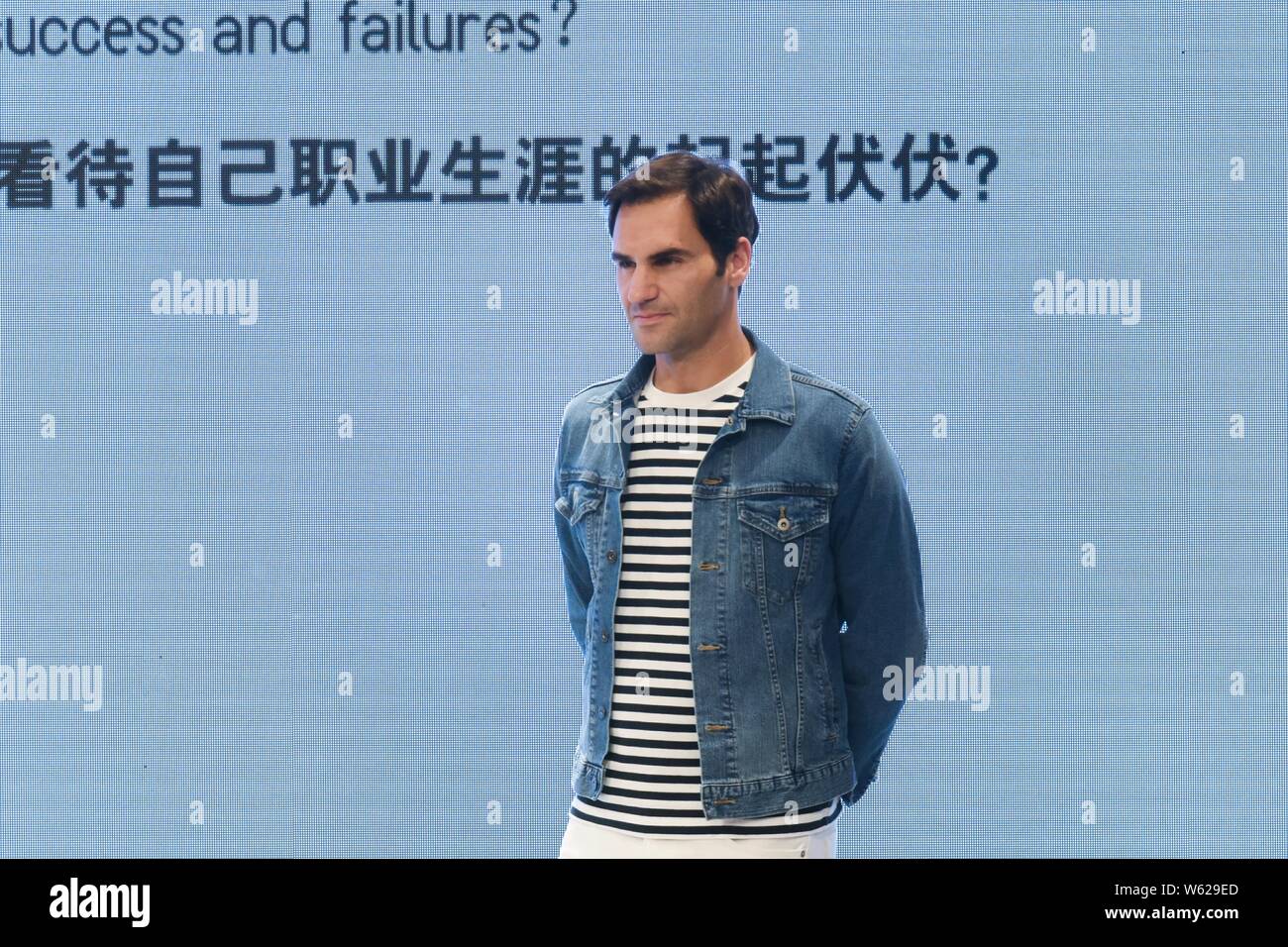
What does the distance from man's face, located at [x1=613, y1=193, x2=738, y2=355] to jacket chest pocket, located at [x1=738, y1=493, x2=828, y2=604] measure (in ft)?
0.79

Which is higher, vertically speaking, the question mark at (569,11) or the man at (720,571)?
the question mark at (569,11)

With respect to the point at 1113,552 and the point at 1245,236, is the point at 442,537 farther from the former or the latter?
the point at 1245,236

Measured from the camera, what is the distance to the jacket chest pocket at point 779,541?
6.13ft

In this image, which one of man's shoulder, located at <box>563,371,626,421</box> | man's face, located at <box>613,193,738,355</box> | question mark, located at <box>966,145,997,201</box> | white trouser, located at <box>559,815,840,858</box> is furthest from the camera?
question mark, located at <box>966,145,997,201</box>

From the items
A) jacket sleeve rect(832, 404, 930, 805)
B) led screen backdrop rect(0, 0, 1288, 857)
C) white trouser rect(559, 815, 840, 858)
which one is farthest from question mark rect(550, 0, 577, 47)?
white trouser rect(559, 815, 840, 858)

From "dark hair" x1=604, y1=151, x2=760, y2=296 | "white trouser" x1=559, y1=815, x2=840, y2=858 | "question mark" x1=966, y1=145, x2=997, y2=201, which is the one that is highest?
"question mark" x1=966, y1=145, x2=997, y2=201

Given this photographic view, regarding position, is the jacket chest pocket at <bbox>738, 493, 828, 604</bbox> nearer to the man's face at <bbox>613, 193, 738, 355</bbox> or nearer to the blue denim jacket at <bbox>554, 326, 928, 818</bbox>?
the blue denim jacket at <bbox>554, 326, 928, 818</bbox>

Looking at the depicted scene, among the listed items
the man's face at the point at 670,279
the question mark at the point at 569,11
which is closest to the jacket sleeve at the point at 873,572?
the man's face at the point at 670,279

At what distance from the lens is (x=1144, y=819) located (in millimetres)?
2820

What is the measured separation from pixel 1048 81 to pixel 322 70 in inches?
55.9

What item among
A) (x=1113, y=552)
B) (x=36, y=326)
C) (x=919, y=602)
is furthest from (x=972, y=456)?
(x=36, y=326)

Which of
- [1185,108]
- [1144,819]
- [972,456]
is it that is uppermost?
[1185,108]

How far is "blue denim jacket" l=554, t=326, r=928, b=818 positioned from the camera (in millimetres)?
1835

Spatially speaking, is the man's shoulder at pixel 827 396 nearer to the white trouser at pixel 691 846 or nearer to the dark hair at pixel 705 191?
the dark hair at pixel 705 191
